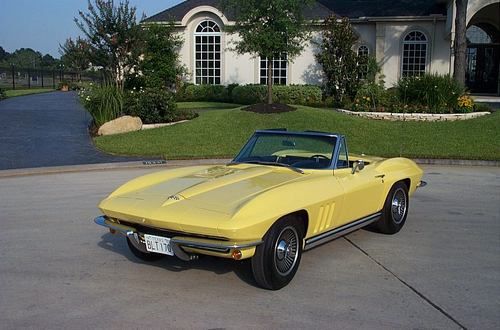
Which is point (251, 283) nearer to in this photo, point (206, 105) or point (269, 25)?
point (269, 25)

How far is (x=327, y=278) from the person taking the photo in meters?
4.91

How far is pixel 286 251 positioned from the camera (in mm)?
4617

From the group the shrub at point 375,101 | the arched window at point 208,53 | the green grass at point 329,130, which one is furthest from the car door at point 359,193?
the arched window at point 208,53

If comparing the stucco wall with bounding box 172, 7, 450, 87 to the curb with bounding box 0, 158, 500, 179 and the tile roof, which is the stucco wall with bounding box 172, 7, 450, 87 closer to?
the tile roof

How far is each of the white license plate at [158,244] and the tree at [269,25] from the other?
494 inches

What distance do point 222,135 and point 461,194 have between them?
774 centimetres

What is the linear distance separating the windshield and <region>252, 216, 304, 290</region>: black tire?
110 cm

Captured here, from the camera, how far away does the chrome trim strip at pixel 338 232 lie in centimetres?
492

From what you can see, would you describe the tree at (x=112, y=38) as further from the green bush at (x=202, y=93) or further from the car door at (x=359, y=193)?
the car door at (x=359, y=193)

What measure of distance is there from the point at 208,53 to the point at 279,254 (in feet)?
78.8

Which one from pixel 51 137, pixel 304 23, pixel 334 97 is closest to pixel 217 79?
pixel 334 97

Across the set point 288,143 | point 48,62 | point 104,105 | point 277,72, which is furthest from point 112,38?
point 48,62

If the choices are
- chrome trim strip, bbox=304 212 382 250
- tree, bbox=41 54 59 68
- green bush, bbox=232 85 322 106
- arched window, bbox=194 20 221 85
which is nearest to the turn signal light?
chrome trim strip, bbox=304 212 382 250

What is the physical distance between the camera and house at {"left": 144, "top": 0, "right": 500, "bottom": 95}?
84.0ft
